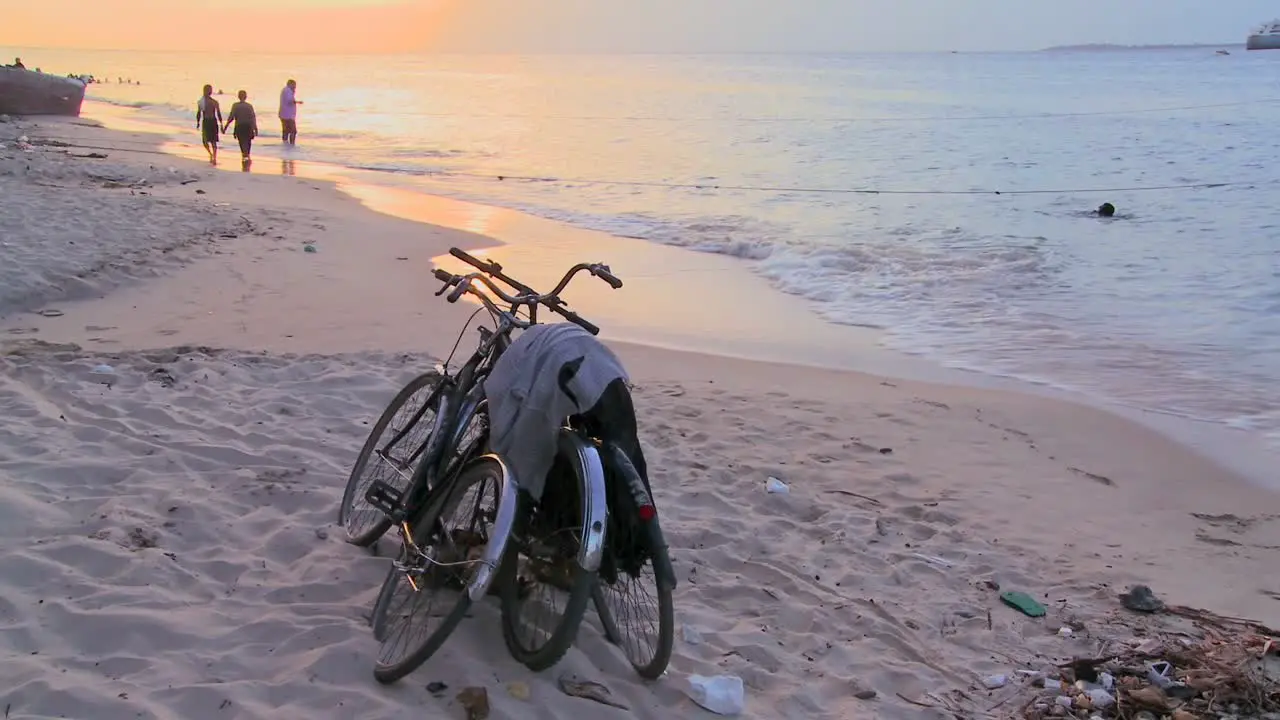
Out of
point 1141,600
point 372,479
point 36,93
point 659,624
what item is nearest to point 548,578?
point 659,624

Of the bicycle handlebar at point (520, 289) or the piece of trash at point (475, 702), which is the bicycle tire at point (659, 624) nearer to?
the piece of trash at point (475, 702)

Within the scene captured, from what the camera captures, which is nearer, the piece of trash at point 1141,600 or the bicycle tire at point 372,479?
the bicycle tire at point 372,479

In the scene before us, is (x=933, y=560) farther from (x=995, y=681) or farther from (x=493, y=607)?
(x=493, y=607)

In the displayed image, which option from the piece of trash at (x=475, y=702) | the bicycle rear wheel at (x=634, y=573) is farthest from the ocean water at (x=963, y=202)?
the piece of trash at (x=475, y=702)

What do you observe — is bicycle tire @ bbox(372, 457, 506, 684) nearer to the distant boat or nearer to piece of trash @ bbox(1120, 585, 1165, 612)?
piece of trash @ bbox(1120, 585, 1165, 612)

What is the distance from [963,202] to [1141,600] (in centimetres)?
1602

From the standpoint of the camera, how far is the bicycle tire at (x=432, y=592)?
291 centimetres

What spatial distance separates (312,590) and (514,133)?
31.0 m

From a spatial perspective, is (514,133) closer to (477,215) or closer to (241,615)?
(477,215)

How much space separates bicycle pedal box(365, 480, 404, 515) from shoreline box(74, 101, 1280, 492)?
466 centimetres

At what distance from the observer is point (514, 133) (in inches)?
1304

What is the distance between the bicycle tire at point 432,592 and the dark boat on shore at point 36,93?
104 ft

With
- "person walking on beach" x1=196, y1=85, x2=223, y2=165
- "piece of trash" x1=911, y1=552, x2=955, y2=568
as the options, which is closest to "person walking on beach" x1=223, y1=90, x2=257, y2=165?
"person walking on beach" x1=196, y1=85, x2=223, y2=165

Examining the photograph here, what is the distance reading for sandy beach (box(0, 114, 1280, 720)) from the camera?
10.0 ft
